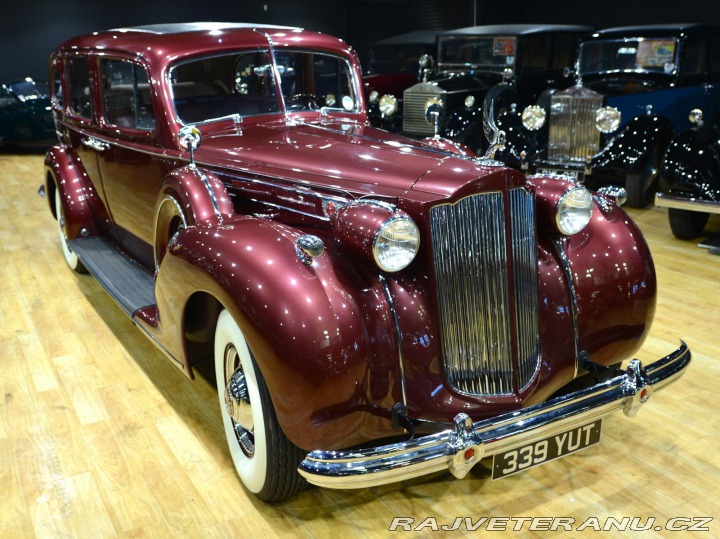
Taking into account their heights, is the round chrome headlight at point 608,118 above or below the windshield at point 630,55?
below

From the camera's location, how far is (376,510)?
2.32m

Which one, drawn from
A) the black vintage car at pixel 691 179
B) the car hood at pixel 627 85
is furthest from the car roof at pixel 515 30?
the black vintage car at pixel 691 179

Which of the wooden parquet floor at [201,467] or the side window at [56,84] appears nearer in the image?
the wooden parquet floor at [201,467]

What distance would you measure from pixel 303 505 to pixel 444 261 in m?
0.97

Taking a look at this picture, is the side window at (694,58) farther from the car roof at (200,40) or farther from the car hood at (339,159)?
the car hood at (339,159)

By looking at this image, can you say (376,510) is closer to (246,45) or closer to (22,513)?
(22,513)

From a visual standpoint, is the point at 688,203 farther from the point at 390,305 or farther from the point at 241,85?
the point at 390,305

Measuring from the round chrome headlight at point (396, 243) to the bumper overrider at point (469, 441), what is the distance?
19.3 inches

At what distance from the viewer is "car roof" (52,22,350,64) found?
11.0 feet

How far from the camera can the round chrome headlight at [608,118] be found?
5961 mm

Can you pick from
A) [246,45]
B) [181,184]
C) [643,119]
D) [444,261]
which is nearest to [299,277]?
[444,261]

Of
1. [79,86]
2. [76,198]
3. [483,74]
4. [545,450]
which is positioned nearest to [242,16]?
[483,74]

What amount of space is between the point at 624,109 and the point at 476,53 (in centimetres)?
186

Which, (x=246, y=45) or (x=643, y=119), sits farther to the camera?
(x=643, y=119)
